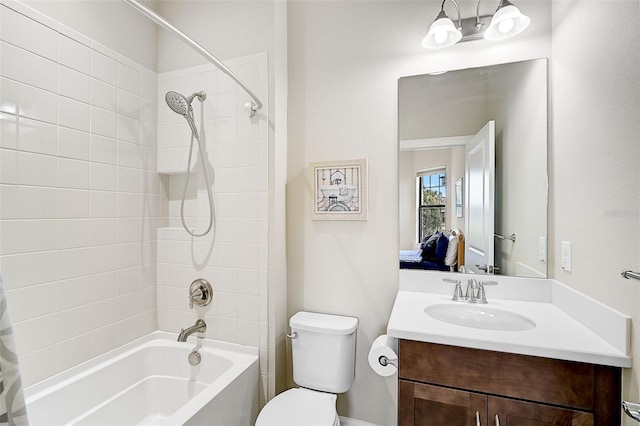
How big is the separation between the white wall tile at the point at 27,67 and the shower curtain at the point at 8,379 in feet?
3.70

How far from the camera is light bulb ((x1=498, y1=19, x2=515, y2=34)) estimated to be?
1.45 meters

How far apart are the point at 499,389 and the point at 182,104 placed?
1972 mm

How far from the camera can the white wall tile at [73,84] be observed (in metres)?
1.51

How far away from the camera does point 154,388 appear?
184 cm

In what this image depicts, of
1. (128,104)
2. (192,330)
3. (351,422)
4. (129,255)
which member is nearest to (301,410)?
(351,422)

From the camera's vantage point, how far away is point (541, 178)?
152cm

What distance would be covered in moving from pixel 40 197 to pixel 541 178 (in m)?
2.38

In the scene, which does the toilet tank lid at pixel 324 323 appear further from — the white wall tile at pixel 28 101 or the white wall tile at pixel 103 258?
the white wall tile at pixel 28 101

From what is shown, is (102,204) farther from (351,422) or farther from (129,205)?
(351,422)

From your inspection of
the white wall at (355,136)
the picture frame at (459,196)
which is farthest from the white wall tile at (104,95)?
the picture frame at (459,196)

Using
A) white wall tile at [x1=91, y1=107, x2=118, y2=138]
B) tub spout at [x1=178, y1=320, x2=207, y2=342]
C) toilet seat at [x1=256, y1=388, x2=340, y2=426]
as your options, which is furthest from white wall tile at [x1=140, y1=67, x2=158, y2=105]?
toilet seat at [x1=256, y1=388, x2=340, y2=426]

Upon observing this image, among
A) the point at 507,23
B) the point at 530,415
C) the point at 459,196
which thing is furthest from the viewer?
the point at 459,196

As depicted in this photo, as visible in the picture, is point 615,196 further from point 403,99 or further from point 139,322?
point 139,322

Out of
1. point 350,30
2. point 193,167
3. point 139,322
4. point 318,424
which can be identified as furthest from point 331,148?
point 139,322
